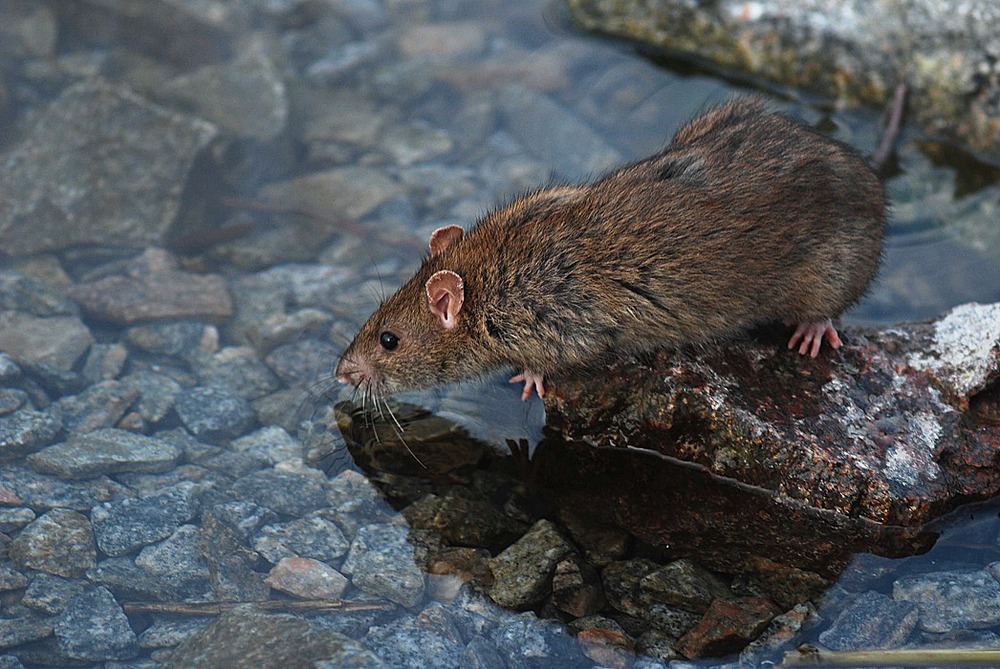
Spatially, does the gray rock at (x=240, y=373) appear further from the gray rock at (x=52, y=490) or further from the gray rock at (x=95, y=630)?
the gray rock at (x=95, y=630)

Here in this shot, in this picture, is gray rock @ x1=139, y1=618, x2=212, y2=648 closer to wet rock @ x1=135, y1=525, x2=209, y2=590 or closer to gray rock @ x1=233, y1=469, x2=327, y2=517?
wet rock @ x1=135, y1=525, x2=209, y2=590

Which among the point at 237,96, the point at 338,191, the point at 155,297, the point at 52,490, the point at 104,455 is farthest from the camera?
the point at 237,96

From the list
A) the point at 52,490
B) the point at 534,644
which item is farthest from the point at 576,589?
the point at 52,490

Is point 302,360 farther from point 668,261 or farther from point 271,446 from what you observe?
point 668,261

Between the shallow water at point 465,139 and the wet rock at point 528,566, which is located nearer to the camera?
the wet rock at point 528,566

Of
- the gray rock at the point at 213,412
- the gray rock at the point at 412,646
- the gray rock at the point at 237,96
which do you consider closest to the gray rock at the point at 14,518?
the gray rock at the point at 213,412

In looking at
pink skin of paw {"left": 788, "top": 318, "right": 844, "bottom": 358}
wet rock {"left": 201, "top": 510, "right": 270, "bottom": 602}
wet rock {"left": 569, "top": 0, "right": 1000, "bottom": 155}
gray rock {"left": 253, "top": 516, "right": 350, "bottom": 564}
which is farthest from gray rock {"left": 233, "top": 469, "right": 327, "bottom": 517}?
wet rock {"left": 569, "top": 0, "right": 1000, "bottom": 155}
